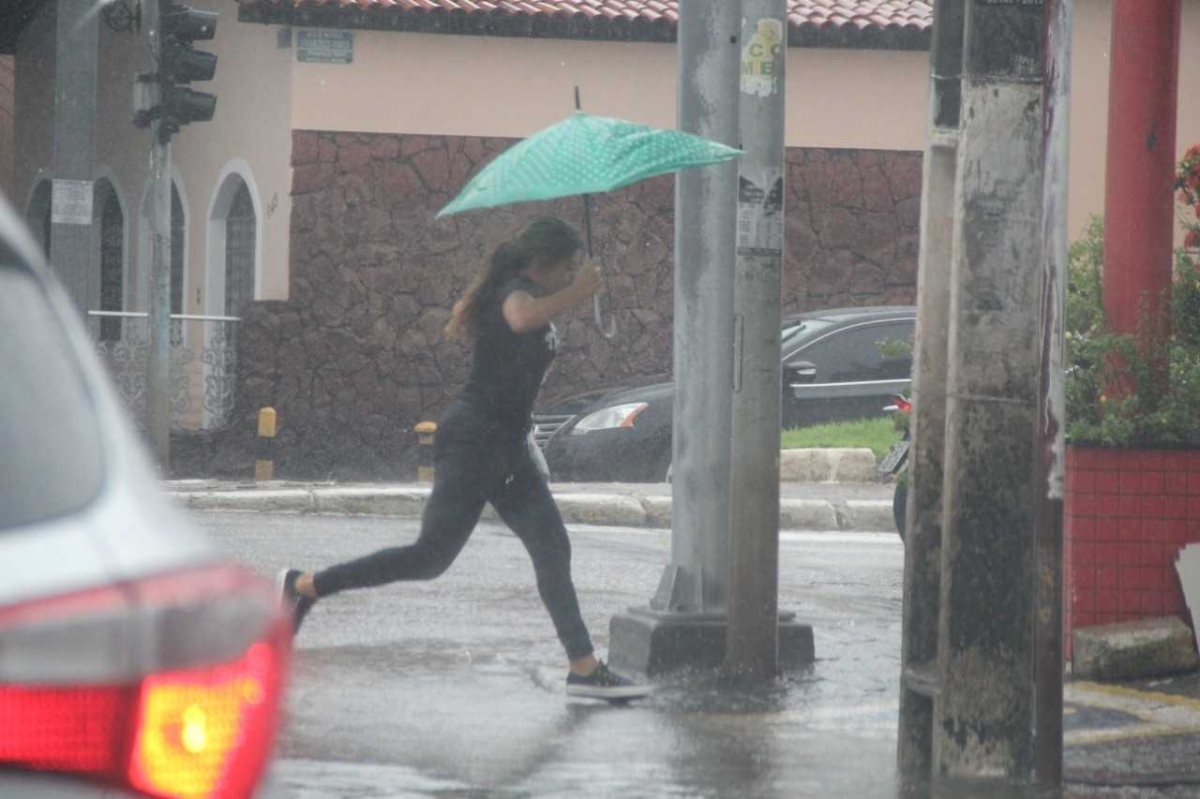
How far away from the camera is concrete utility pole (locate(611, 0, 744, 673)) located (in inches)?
324

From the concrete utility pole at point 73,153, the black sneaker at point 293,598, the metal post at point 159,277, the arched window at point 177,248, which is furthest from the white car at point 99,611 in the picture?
the arched window at point 177,248

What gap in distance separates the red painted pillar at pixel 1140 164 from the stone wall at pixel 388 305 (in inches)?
479

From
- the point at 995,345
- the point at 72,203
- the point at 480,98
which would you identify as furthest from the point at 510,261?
the point at 480,98

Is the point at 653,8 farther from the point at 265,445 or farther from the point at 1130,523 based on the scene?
the point at 1130,523

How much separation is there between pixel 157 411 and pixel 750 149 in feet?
36.1

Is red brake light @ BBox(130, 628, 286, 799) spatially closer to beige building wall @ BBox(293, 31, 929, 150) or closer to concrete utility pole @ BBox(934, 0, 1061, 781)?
concrete utility pole @ BBox(934, 0, 1061, 781)

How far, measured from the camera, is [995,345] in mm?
5828

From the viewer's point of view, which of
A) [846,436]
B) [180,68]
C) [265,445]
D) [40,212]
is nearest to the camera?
[846,436]

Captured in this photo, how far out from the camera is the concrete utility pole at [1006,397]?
5.82 metres

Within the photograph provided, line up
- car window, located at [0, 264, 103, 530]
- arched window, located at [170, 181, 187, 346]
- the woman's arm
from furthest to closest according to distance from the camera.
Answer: arched window, located at [170, 181, 187, 346] → the woman's arm → car window, located at [0, 264, 103, 530]

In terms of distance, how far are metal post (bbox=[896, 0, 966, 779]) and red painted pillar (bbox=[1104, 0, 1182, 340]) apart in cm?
221

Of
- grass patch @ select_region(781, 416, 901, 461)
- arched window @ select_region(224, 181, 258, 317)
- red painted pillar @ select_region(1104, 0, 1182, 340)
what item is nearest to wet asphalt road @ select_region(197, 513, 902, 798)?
red painted pillar @ select_region(1104, 0, 1182, 340)

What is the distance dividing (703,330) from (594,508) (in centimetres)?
649

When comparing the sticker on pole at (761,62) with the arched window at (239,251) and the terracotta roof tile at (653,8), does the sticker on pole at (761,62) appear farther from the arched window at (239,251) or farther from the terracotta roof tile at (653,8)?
the arched window at (239,251)
